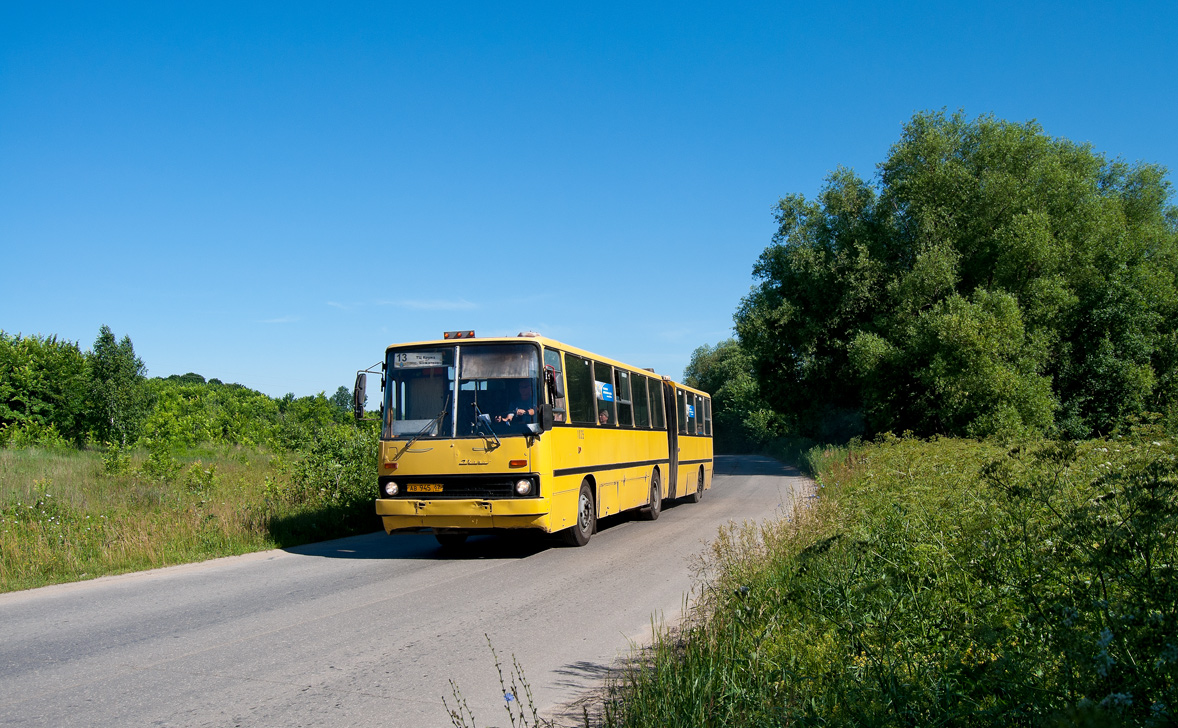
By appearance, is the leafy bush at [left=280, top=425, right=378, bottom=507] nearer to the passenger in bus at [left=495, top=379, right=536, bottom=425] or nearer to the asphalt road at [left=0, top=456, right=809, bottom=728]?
the asphalt road at [left=0, top=456, right=809, bottom=728]

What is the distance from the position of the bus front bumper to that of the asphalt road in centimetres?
56

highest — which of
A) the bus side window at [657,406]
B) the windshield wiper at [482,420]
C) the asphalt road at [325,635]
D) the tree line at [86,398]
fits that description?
the tree line at [86,398]

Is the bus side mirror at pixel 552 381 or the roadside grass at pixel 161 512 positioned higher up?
the bus side mirror at pixel 552 381

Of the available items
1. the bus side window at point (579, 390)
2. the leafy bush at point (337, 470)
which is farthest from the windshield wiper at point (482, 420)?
the leafy bush at point (337, 470)

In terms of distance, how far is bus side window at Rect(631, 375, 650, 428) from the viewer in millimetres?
16859

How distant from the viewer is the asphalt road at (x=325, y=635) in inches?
203

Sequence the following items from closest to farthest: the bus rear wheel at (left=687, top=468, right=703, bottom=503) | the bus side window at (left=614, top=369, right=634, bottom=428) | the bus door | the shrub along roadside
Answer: the shrub along roadside → the bus side window at (left=614, top=369, right=634, bottom=428) → the bus door → the bus rear wheel at (left=687, top=468, right=703, bottom=503)

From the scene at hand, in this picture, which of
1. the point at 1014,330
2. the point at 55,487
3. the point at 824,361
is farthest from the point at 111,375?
the point at 1014,330

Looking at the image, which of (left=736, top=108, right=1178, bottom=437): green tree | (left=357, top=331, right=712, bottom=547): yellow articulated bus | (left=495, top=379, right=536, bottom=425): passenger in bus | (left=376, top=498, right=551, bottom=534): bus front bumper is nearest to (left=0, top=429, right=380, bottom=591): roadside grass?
(left=376, top=498, right=551, bottom=534): bus front bumper

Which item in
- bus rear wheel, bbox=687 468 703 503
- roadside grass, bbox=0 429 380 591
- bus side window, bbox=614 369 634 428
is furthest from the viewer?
bus rear wheel, bbox=687 468 703 503

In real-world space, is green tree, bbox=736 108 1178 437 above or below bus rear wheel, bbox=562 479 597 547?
above

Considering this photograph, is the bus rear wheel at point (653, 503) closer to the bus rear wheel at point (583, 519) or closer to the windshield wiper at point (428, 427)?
the bus rear wheel at point (583, 519)

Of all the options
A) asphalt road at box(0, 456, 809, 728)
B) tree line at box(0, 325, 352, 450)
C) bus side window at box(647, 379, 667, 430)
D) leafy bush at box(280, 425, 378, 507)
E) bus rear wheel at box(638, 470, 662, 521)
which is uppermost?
Result: tree line at box(0, 325, 352, 450)

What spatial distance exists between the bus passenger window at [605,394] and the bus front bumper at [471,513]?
10.8ft
